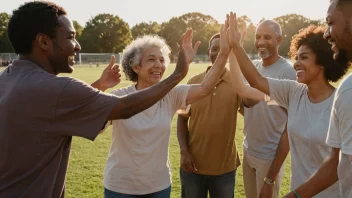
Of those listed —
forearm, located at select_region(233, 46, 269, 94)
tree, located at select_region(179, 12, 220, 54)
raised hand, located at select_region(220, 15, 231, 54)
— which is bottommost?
forearm, located at select_region(233, 46, 269, 94)

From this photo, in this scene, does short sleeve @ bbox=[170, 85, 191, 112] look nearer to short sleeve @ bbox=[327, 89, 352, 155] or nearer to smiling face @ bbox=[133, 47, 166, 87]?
smiling face @ bbox=[133, 47, 166, 87]

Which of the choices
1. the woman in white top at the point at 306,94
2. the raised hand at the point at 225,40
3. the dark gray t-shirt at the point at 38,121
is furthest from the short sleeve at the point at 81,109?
the raised hand at the point at 225,40

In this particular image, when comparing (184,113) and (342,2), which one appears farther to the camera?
(184,113)

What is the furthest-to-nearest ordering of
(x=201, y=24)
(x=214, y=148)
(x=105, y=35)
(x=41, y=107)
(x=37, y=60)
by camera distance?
(x=201, y=24), (x=105, y=35), (x=214, y=148), (x=37, y=60), (x=41, y=107)

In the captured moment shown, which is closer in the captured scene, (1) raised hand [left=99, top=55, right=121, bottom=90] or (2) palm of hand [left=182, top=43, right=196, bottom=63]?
(2) palm of hand [left=182, top=43, right=196, bottom=63]

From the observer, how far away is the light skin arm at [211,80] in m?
3.68

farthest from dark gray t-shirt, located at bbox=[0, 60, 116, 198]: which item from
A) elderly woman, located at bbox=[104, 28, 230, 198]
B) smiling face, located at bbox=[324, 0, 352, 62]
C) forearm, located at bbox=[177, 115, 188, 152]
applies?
forearm, located at bbox=[177, 115, 188, 152]

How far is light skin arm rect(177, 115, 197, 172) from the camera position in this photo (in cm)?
428

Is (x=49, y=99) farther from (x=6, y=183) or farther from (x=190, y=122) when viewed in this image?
(x=190, y=122)

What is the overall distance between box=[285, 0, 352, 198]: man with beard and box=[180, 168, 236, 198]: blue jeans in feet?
6.25

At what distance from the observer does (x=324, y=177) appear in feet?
8.07

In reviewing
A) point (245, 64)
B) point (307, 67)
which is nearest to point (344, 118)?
point (307, 67)

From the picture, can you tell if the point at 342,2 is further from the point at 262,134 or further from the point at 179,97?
the point at 262,134

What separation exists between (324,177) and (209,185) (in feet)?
6.78
